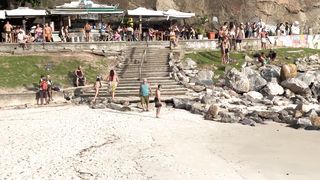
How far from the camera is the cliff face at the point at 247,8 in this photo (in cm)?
5556

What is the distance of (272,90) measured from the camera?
33.8 m

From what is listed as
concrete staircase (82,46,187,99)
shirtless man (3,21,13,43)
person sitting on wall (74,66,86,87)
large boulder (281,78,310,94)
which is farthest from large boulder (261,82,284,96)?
shirtless man (3,21,13,43)

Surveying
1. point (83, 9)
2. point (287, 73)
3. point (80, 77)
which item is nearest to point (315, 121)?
point (287, 73)

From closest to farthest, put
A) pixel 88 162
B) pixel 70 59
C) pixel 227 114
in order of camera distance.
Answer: pixel 88 162
pixel 227 114
pixel 70 59

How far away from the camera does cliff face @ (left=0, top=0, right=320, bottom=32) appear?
55.6 meters

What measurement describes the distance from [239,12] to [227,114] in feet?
106

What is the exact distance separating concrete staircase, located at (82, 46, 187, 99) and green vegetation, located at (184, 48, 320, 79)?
2.51 m

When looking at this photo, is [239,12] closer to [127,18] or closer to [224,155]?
[127,18]

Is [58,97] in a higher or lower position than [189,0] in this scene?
lower

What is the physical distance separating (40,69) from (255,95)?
13.3 meters

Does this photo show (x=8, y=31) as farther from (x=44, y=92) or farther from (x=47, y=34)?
(x=44, y=92)

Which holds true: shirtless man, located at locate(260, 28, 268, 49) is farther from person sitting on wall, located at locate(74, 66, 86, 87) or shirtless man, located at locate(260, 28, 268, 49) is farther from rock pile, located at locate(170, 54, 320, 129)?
person sitting on wall, located at locate(74, 66, 86, 87)

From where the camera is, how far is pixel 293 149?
20250 mm

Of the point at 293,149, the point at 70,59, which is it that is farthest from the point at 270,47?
Result: the point at 293,149
